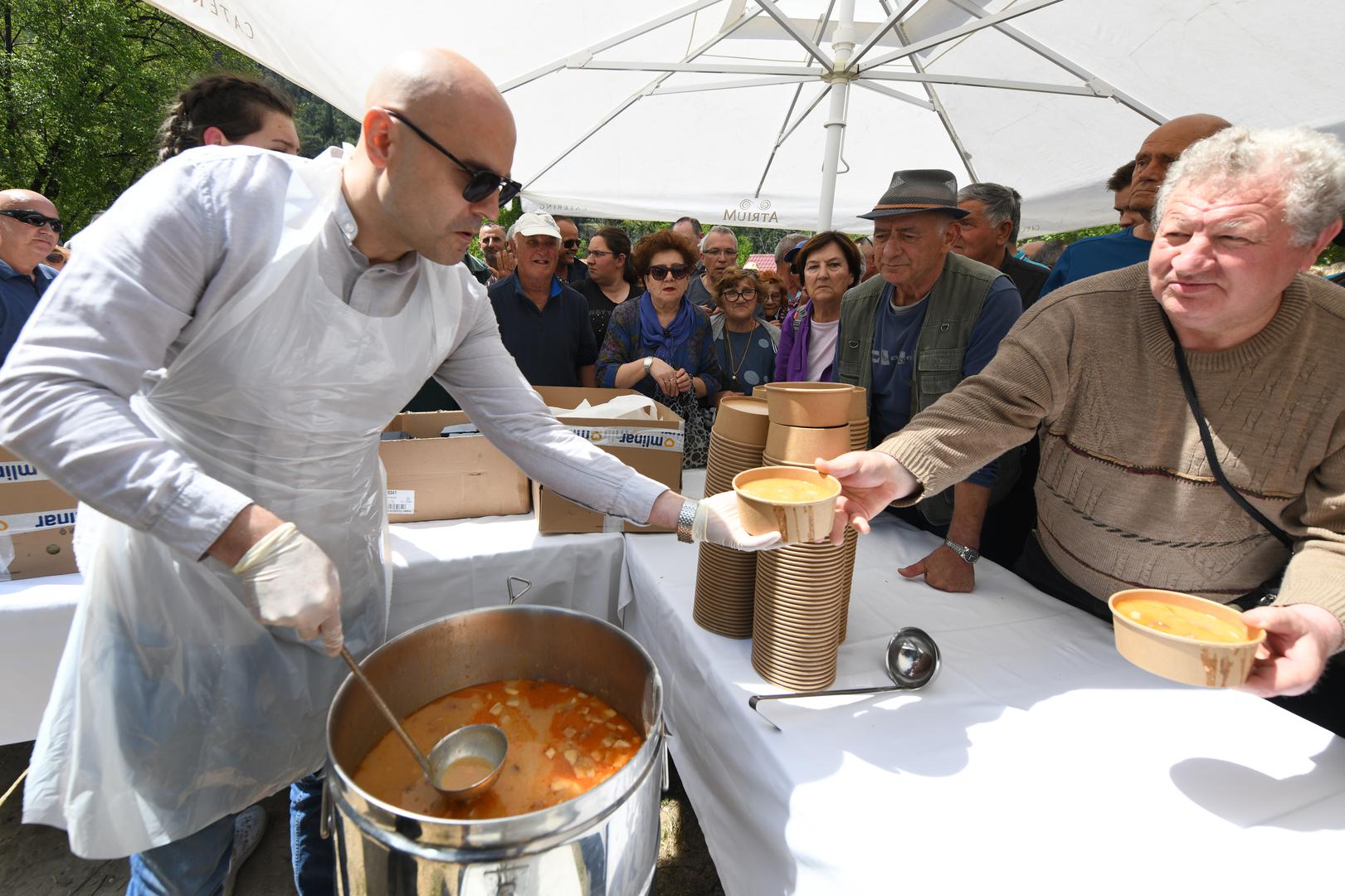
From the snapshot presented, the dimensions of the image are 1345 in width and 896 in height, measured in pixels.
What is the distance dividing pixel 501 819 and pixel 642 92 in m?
5.20

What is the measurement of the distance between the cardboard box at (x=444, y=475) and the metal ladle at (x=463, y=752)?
1047 millimetres

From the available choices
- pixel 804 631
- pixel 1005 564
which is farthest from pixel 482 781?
pixel 1005 564

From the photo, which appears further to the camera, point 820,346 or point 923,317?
point 820,346

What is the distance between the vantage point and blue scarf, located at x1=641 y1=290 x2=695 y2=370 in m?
3.21

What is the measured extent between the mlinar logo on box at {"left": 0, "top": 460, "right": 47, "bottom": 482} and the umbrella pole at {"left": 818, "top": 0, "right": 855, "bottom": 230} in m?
4.18

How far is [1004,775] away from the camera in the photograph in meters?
1.10

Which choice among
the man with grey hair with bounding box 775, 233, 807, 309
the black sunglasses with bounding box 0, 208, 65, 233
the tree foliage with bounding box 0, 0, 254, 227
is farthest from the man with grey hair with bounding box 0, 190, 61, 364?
the tree foliage with bounding box 0, 0, 254, 227

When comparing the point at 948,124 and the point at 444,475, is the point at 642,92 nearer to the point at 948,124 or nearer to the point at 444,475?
the point at 948,124

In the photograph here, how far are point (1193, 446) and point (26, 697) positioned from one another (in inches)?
116

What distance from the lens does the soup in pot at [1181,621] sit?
3.28 ft

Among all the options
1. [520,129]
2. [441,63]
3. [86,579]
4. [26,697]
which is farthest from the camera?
[520,129]

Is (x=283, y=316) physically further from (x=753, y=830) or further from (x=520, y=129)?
(x=520, y=129)

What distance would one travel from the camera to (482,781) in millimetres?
1077

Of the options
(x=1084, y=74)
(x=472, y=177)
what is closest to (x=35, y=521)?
(x=472, y=177)
